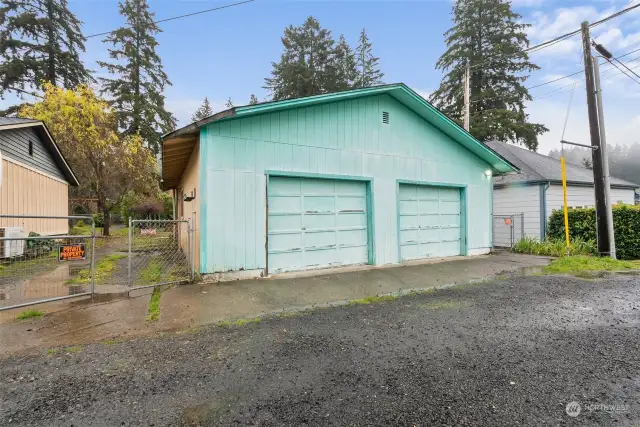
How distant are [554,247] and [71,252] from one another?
13216 mm

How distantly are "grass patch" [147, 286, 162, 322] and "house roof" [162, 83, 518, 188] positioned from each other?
121 inches

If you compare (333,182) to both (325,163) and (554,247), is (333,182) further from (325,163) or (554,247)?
(554,247)

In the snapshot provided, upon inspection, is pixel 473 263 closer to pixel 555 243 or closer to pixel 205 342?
pixel 555 243

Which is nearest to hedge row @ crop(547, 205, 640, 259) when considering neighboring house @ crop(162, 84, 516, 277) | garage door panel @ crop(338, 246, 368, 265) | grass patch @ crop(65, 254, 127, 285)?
neighboring house @ crop(162, 84, 516, 277)

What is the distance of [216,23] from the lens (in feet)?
33.4

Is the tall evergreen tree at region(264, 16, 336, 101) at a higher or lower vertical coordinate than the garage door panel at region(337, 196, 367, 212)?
higher

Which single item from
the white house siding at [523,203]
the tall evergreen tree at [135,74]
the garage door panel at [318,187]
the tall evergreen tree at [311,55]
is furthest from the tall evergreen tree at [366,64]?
the garage door panel at [318,187]

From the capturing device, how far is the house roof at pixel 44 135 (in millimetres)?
10735

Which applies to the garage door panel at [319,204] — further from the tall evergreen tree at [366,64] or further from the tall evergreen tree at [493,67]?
the tall evergreen tree at [366,64]

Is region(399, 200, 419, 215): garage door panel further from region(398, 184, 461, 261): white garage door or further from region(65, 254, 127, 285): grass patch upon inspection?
region(65, 254, 127, 285): grass patch

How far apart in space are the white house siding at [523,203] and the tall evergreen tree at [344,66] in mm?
23240

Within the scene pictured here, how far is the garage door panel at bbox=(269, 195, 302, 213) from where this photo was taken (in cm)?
704

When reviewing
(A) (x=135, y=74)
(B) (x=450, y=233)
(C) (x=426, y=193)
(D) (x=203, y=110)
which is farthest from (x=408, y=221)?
(D) (x=203, y=110)

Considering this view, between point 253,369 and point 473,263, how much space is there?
7.66m
